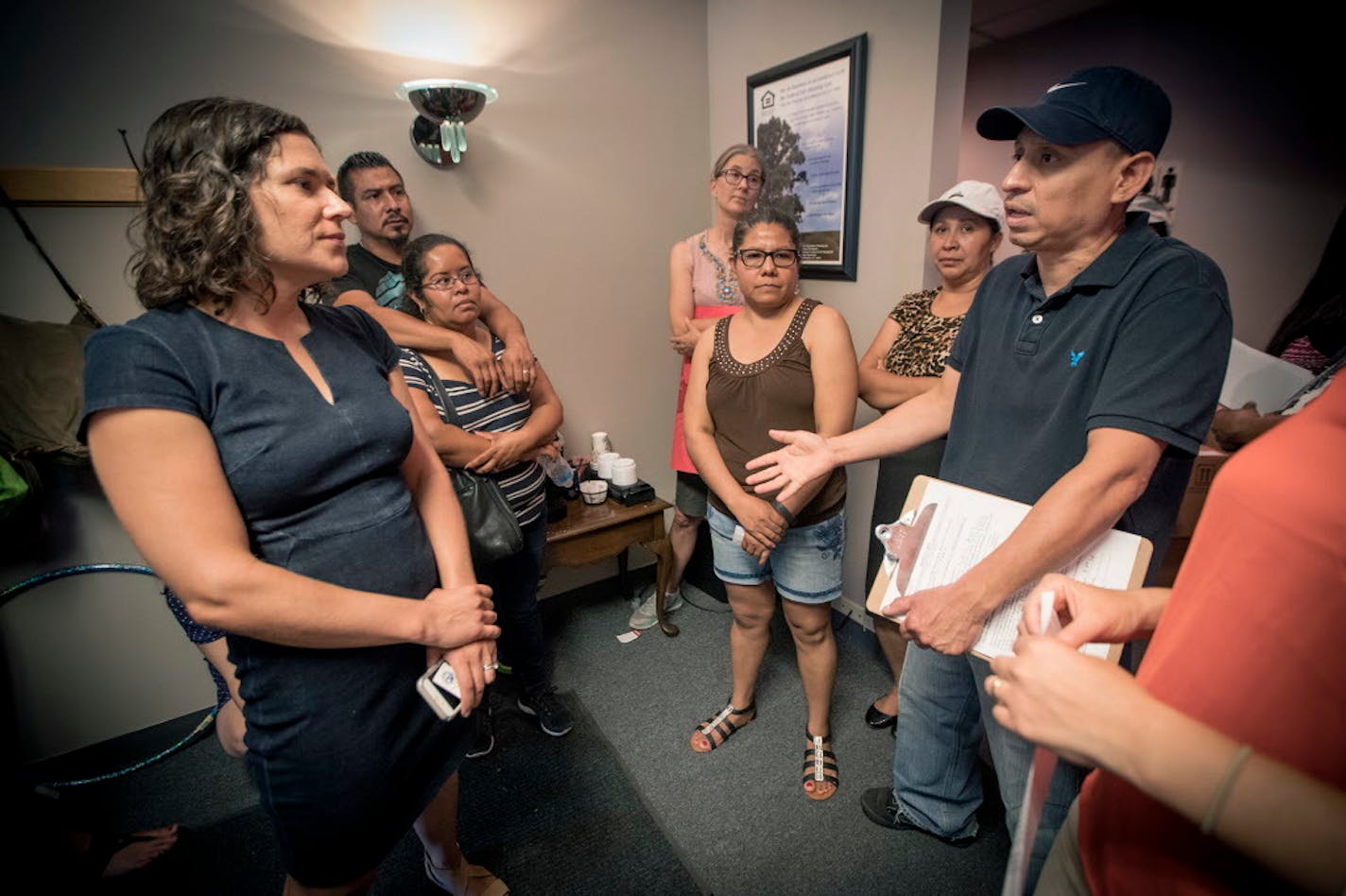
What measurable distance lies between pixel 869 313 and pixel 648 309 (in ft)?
3.88

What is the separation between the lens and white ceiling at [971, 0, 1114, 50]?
139 inches

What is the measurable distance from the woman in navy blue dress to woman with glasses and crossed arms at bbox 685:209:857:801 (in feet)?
2.90

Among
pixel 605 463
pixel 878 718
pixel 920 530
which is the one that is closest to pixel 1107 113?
pixel 920 530

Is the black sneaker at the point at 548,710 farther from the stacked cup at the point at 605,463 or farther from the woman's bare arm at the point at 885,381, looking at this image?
the woman's bare arm at the point at 885,381

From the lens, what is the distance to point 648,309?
3.15m

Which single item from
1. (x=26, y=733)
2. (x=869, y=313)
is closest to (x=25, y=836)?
(x=26, y=733)

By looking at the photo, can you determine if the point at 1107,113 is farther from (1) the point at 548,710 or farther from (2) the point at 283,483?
(1) the point at 548,710

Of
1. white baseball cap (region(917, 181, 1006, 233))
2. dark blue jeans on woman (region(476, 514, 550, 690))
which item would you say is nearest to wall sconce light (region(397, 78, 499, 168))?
dark blue jeans on woman (region(476, 514, 550, 690))

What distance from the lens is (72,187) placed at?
6.20ft

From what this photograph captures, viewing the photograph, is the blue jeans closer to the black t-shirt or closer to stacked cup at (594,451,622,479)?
stacked cup at (594,451,622,479)

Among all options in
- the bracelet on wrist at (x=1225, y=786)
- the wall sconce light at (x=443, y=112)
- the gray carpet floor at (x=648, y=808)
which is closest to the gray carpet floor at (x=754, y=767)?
the gray carpet floor at (x=648, y=808)

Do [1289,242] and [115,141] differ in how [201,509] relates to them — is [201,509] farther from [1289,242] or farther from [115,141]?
[1289,242]

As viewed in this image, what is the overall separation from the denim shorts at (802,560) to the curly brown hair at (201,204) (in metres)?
1.40

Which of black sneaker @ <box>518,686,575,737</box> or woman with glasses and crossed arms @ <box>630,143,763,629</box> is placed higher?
woman with glasses and crossed arms @ <box>630,143,763,629</box>
